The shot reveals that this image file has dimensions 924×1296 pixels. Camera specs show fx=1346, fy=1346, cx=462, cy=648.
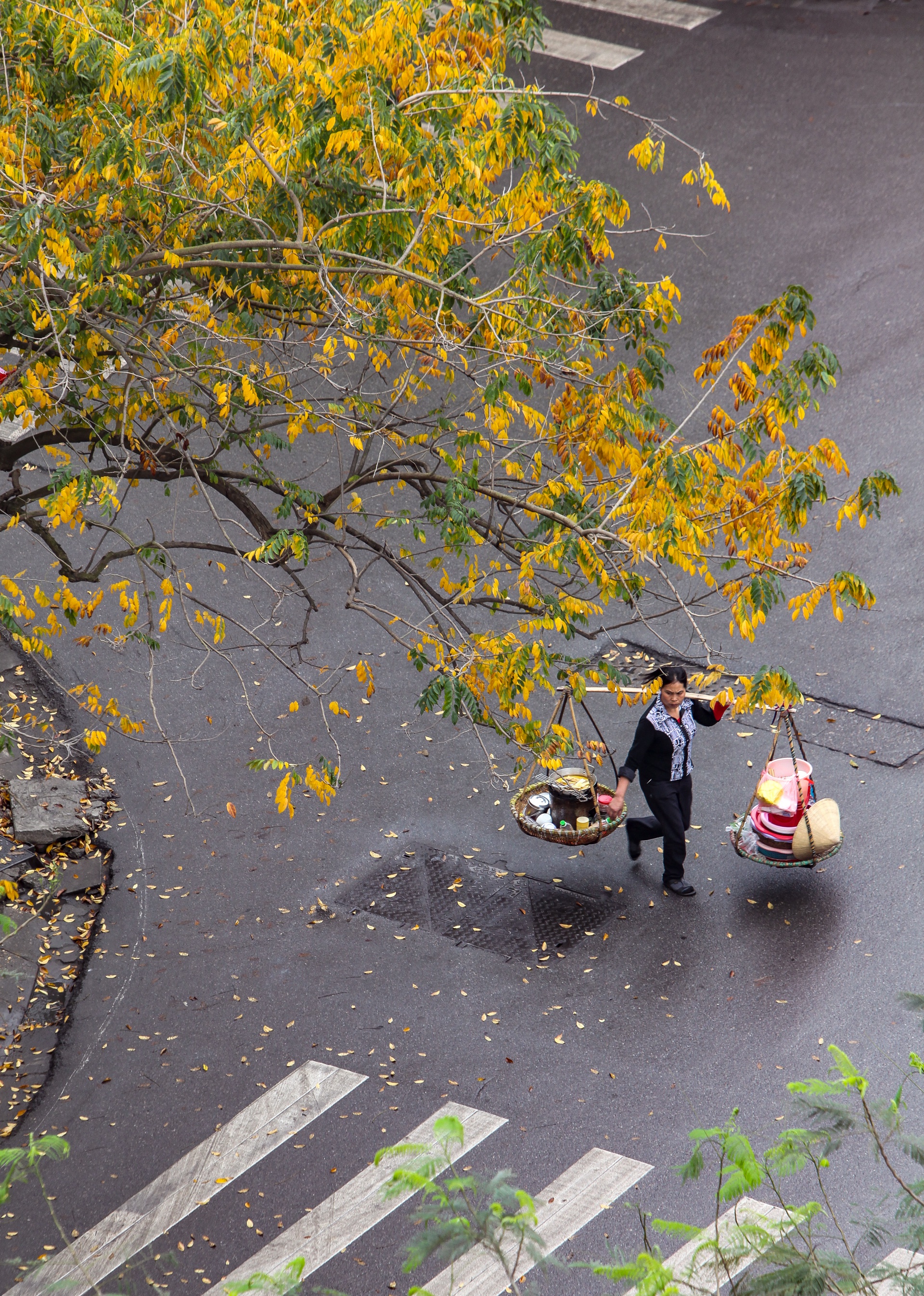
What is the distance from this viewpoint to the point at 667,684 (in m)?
8.99

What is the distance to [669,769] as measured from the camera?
9.27 meters

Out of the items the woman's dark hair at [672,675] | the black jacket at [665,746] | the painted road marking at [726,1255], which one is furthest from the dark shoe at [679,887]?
the painted road marking at [726,1255]

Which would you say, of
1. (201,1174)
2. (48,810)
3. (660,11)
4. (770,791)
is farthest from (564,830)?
(660,11)

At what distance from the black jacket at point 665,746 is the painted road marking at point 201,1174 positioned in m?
2.85

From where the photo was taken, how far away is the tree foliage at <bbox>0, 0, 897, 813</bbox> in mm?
7160

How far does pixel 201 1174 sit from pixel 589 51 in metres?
19.2

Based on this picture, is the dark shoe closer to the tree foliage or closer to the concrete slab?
the tree foliage

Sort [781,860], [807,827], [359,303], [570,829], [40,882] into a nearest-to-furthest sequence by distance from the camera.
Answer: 1. [359,303]
2. [807,827]
3. [781,860]
4. [570,829]
5. [40,882]

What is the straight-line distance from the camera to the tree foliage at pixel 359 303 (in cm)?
716

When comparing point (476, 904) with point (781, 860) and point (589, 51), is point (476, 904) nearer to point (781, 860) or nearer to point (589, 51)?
point (781, 860)

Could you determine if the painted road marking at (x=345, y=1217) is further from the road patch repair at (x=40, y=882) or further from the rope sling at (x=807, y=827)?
the rope sling at (x=807, y=827)

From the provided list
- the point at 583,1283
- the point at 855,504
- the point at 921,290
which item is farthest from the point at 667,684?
the point at 921,290

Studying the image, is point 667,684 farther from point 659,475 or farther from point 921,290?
point 921,290

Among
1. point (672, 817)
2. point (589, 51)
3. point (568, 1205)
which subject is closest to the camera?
point (568, 1205)
